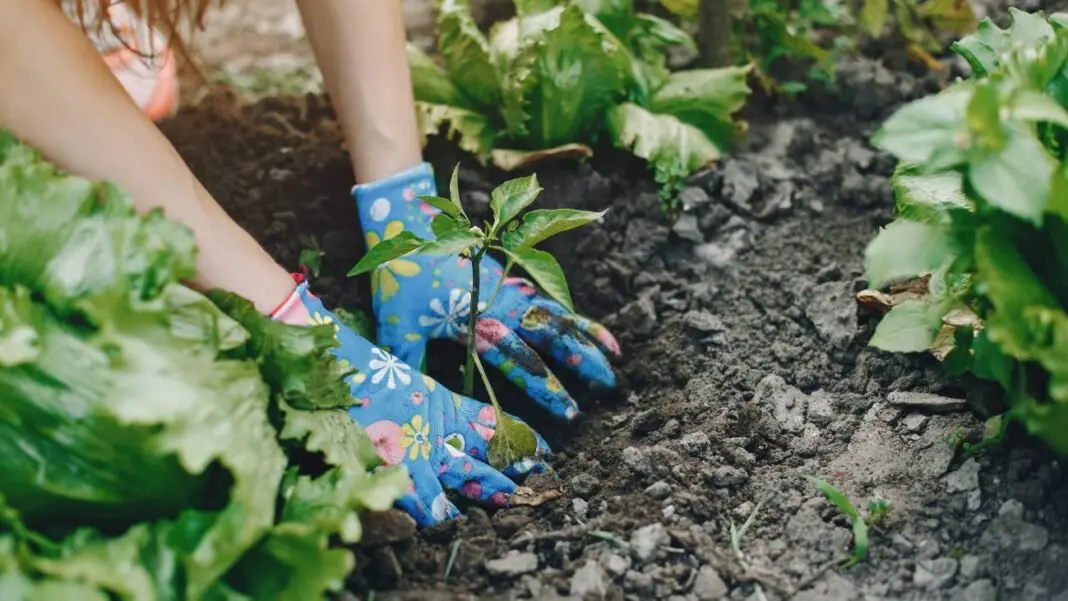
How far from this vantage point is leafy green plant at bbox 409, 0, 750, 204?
6.30 feet

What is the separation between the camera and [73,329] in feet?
3.71

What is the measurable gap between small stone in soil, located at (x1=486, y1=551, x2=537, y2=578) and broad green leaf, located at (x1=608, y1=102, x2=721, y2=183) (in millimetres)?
890

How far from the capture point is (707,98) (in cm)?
206

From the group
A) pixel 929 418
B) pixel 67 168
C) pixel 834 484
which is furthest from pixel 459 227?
pixel 929 418

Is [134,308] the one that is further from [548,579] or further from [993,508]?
[993,508]

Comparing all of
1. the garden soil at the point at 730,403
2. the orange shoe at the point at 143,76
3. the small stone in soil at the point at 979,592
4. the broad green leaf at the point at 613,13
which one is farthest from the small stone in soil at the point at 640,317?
the orange shoe at the point at 143,76

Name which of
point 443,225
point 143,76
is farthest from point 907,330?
point 143,76

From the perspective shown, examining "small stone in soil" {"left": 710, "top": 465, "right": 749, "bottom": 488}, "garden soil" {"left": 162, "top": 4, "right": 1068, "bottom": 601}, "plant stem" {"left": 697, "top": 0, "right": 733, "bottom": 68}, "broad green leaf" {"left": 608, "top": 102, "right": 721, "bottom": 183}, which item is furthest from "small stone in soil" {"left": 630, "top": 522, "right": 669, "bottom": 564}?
"plant stem" {"left": 697, "top": 0, "right": 733, "bottom": 68}

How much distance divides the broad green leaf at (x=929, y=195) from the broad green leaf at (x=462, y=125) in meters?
0.87

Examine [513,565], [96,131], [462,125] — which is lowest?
[513,565]

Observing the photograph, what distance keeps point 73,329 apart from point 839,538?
1.01 metres

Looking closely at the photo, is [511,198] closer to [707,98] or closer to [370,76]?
[370,76]

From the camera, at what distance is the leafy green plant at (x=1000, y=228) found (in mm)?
1073

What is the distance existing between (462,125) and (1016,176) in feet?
3.83
